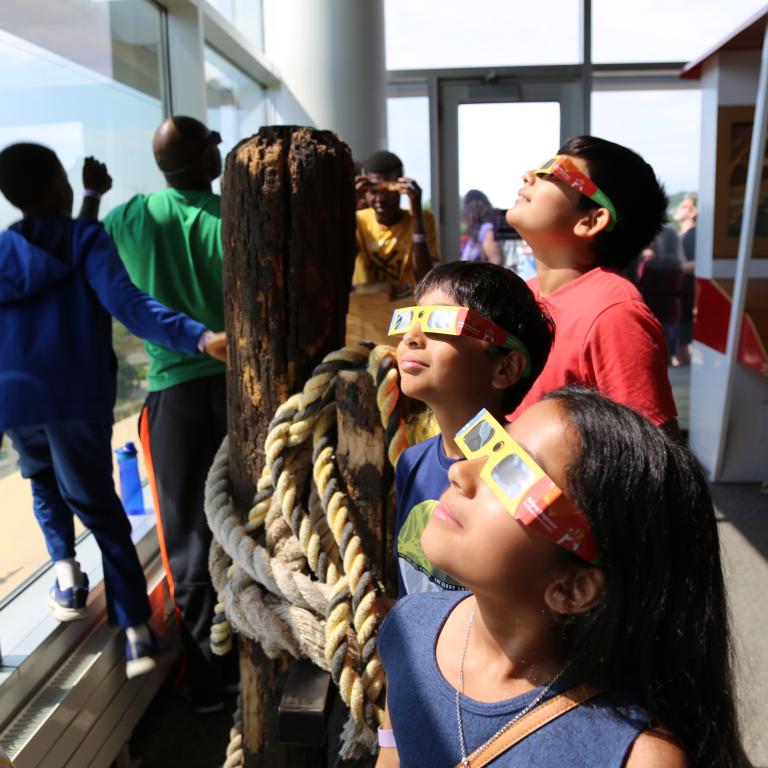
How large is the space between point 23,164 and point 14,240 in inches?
8.9

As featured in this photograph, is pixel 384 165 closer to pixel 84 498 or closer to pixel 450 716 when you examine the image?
pixel 84 498

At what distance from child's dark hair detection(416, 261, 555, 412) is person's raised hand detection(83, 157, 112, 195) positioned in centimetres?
163

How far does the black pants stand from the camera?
9.01 ft

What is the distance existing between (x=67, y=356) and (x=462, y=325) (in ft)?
4.60

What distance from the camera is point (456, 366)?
4.82ft

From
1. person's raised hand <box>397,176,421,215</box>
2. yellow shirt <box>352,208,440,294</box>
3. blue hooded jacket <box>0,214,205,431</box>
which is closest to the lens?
blue hooded jacket <box>0,214,205,431</box>

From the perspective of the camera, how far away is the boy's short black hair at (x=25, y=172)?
2.32m

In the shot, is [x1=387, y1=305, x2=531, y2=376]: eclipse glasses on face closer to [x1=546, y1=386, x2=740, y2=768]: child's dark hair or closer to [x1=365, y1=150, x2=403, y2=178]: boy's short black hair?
[x1=546, y1=386, x2=740, y2=768]: child's dark hair

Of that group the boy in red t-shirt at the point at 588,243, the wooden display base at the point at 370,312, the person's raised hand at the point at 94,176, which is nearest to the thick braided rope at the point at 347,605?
the boy in red t-shirt at the point at 588,243

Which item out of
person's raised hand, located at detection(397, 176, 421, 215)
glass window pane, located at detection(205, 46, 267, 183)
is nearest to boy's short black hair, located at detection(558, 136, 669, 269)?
person's raised hand, located at detection(397, 176, 421, 215)

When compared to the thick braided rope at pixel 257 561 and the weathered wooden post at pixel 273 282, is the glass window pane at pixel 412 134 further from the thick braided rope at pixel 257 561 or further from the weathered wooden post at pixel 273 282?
the thick braided rope at pixel 257 561

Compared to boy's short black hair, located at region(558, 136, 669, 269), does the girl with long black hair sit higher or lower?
lower

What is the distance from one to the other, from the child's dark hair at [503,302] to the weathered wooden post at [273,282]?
Answer: 30 centimetres

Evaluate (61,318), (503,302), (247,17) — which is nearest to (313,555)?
(503,302)
